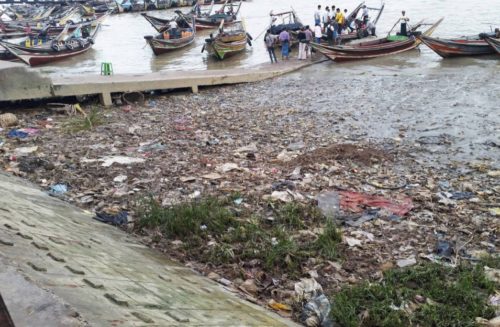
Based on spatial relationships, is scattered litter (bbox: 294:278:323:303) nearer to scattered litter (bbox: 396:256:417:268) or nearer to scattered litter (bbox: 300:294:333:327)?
scattered litter (bbox: 300:294:333:327)

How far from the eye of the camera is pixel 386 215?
16.4 ft

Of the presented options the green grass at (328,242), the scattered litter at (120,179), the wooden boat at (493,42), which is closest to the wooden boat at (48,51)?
the scattered litter at (120,179)

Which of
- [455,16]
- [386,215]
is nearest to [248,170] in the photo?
[386,215]

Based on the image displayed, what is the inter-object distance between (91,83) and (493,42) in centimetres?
1360

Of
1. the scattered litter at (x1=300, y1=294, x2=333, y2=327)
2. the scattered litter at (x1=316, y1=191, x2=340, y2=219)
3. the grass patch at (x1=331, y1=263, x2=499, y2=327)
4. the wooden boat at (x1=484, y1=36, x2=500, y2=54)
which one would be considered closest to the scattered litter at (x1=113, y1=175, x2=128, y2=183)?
the scattered litter at (x1=316, y1=191, x2=340, y2=219)

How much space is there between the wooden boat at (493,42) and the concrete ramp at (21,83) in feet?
47.1

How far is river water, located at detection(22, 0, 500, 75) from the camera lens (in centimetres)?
1886

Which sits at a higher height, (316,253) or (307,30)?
(307,30)

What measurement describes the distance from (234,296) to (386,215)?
2.23 metres

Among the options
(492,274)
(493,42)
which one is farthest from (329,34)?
(492,274)

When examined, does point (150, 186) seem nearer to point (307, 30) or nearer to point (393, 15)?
point (307, 30)

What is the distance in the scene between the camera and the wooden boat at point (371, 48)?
56.7 feet

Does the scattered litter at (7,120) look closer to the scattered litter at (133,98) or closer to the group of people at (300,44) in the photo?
the scattered litter at (133,98)

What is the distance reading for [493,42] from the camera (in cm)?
1600
